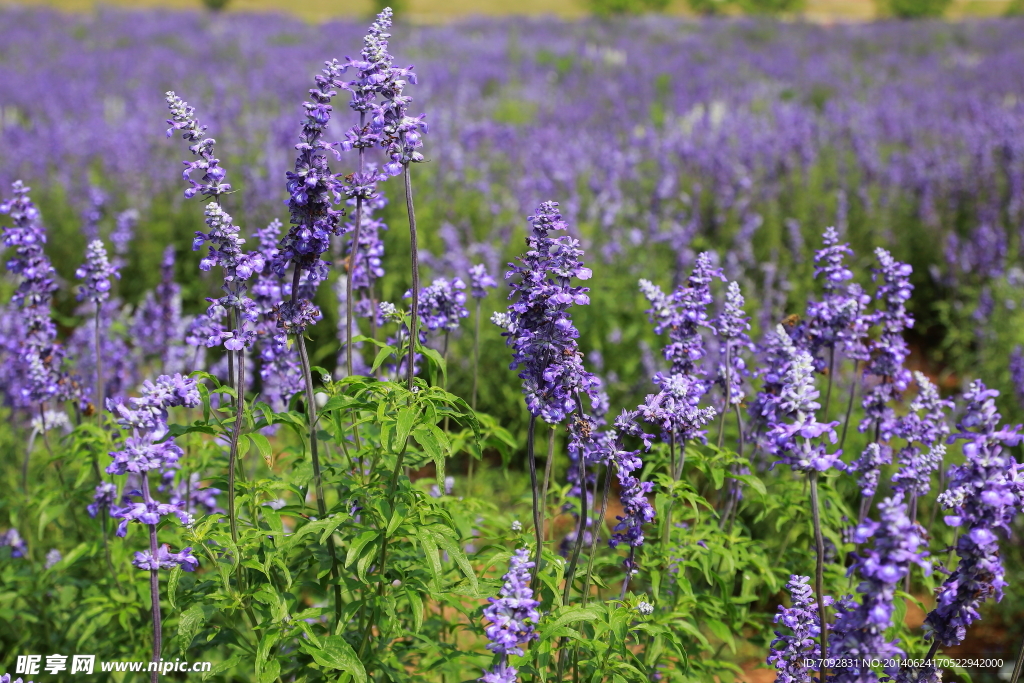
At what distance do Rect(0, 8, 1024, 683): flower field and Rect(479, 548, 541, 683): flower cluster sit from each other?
0.04 feet

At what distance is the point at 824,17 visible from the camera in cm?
5862

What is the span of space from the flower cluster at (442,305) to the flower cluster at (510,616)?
123 centimetres

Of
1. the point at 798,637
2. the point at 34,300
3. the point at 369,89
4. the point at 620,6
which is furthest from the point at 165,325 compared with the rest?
the point at 620,6

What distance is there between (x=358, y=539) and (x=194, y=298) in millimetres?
6257

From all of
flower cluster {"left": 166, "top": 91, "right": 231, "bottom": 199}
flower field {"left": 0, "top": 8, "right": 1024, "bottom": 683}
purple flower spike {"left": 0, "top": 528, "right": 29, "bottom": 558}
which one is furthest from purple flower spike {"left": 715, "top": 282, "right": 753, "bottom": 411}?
purple flower spike {"left": 0, "top": 528, "right": 29, "bottom": 558}

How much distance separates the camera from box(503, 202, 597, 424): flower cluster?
2.25m

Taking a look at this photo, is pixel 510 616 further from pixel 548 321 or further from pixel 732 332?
pixel 732 332

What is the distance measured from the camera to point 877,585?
1855mm

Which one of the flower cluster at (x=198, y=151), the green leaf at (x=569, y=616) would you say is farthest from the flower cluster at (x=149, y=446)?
the green leaf at (x=569, y=616)

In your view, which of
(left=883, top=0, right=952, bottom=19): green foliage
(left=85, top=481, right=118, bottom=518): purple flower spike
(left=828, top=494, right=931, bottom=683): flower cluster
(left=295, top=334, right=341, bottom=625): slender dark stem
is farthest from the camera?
(left=883, top=0, right=952, bottom=19): green foliage

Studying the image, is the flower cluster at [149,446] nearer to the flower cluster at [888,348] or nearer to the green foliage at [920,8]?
the flower cluster at [888,348]

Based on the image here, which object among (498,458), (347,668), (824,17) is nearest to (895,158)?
(498,458)

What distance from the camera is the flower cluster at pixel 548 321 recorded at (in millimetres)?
2250

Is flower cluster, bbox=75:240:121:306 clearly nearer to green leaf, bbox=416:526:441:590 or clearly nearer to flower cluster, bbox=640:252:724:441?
green leaf, bbox=416:526:441:590
